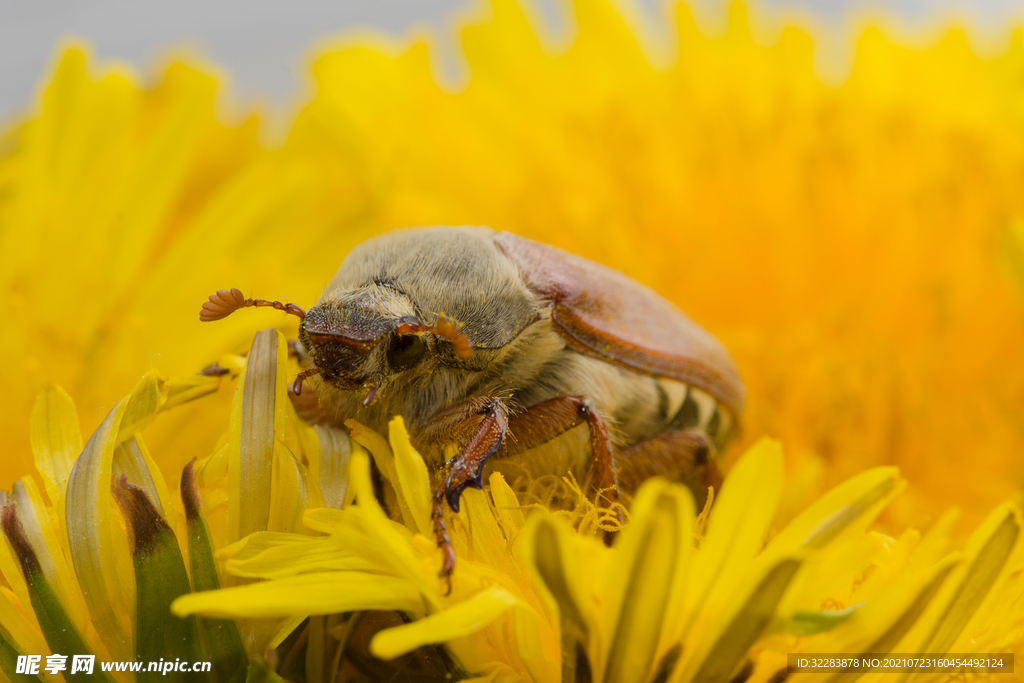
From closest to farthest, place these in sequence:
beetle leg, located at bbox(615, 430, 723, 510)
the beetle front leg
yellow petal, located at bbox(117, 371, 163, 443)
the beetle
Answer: the beetle front leg, yellow petal, located at bbox(117, 371, 163, 443), the beetle, beetle leg, located at bbox(615, 430, 723, 510)

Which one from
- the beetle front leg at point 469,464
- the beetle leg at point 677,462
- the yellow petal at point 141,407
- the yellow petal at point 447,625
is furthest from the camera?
the beetle leg at point 677,462

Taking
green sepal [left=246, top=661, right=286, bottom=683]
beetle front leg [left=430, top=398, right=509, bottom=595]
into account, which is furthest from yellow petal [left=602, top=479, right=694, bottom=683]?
green sepal [left=246, top=661, right=286, bottom=683]

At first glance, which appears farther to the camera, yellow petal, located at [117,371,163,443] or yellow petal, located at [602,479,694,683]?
yellow petal, located at [117,371,163,443]

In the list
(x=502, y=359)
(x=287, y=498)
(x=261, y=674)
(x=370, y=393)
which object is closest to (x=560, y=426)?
(x=502, y=359)

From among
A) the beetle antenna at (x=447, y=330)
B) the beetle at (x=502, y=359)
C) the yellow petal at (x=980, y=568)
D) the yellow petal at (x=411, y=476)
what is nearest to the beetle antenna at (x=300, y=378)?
the beetle at (x=502, y=359)

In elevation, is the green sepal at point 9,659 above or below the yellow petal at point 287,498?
below

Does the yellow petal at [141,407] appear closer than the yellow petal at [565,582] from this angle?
No

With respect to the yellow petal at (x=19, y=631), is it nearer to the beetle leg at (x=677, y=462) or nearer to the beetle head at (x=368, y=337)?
the beetle head at (x=368, y=337)

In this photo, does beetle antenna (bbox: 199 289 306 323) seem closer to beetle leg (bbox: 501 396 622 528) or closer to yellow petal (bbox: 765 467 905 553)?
beetle leg (bbox: 501 396 622 528)
